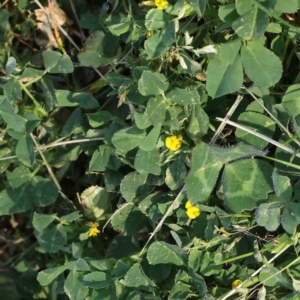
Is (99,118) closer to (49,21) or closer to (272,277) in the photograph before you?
(49,21)

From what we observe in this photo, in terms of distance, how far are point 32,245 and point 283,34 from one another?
65.7 inches

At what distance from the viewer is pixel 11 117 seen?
6.98 feet

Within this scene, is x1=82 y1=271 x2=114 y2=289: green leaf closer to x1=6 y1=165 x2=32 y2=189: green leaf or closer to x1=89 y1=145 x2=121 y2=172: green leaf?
x1=89 y1=145 x2=121 y2=172: green leaf

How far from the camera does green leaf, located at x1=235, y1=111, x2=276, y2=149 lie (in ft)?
6.23

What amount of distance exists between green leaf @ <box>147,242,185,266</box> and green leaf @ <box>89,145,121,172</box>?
1.28 feet

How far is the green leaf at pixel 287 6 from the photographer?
1.65m

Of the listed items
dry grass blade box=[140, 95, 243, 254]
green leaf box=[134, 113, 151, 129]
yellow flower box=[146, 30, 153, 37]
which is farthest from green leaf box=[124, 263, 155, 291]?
yellow flower box=[146, 30, 153, 37]

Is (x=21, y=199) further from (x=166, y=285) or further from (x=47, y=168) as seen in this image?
(x=166, y=285)

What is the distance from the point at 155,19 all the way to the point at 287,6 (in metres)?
0.45

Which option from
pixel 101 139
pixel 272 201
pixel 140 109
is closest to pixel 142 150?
pixel 140 109

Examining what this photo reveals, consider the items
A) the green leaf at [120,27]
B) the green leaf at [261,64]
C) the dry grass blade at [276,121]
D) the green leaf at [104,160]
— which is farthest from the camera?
the green leaf at [104,160]

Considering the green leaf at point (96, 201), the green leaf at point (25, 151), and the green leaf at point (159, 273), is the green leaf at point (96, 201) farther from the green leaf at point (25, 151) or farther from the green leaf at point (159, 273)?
the green leaf at point (159, 273)

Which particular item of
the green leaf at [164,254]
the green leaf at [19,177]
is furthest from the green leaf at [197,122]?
the green leaf at [19,177]

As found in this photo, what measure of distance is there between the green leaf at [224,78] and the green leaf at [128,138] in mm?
331
